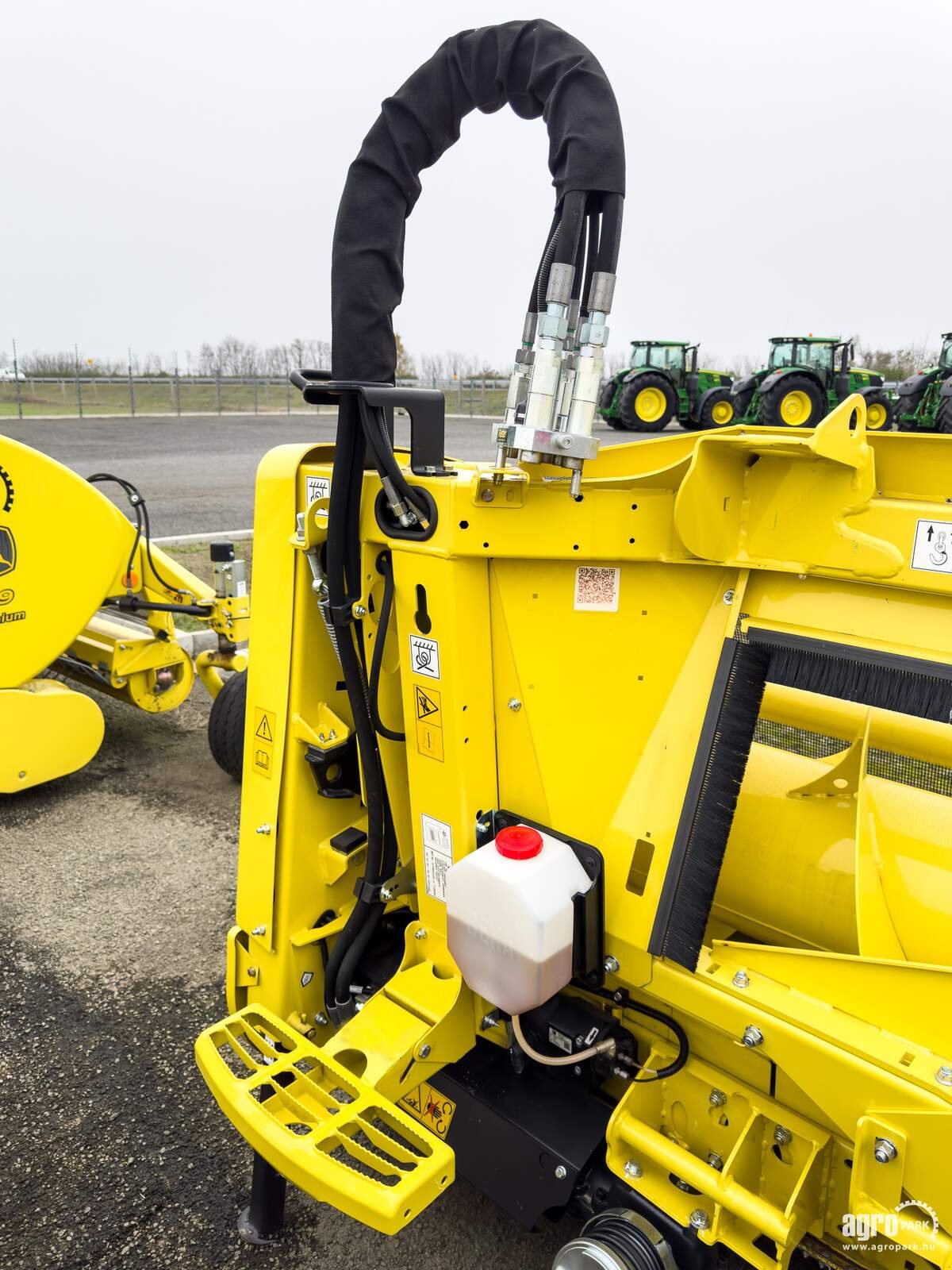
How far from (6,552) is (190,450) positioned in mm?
16394

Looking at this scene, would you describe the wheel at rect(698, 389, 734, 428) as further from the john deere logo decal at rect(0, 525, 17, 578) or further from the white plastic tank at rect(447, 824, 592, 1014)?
the white plastic tank at rect(447, 824, 592, 1014)

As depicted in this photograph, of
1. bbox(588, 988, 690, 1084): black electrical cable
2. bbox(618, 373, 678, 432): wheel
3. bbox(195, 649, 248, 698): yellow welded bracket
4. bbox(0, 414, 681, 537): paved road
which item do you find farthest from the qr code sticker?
bbox(618, 373, 678, 432): wheel

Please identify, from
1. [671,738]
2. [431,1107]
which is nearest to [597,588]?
[671,738]

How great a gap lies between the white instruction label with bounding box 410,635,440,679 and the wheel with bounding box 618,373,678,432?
2006 centimetres

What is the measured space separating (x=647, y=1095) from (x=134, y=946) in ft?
7.31

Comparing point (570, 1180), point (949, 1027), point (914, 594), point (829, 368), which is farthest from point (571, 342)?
point (829, 368)

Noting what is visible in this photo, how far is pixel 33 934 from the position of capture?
11.5 ft

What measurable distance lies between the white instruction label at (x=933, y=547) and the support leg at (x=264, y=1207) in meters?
2.02

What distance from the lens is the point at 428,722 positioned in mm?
2082

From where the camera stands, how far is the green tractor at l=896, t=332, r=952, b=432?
16.4 metres

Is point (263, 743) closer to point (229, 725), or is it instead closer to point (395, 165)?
point (395, 165)

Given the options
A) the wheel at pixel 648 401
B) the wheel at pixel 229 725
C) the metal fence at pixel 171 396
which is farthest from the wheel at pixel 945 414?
the metal fence at pixel 171 396

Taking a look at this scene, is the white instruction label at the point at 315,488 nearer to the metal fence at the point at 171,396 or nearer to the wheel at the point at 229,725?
the wheel at the point at 229,725

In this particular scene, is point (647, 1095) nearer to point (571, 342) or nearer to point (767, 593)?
point (767, 593)
